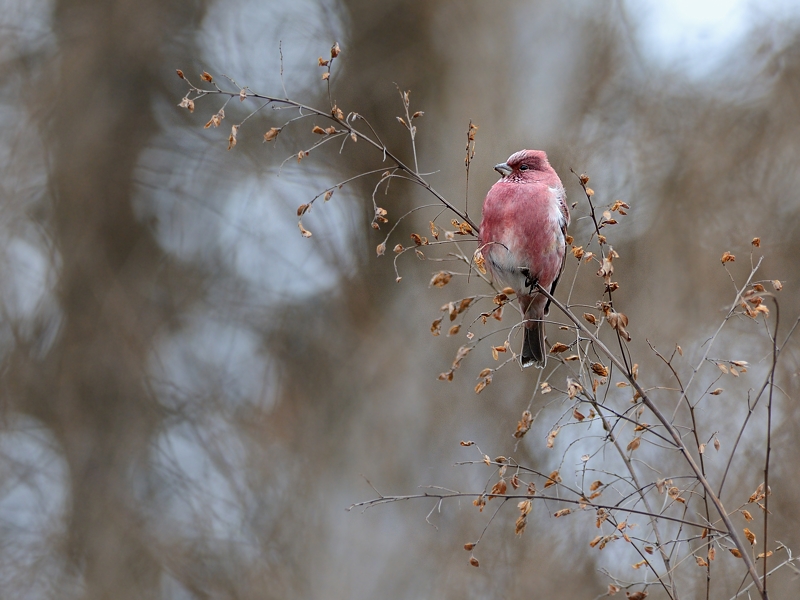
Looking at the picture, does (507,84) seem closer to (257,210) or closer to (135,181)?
(257,210)

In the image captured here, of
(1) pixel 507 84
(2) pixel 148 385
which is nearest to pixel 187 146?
(2) pixel 148 385

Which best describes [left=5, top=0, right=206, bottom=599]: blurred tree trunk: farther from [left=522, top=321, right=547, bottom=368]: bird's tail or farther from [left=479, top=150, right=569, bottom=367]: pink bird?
[left=479, top=150, right=569, bottom=367]: pink bird

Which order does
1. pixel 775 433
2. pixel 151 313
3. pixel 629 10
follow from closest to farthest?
pixel 775 433
pixel 629 10
pixel 151 313

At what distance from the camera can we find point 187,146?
5.62 meters

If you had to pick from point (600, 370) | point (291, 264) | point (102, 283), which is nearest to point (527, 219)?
point (600, 370)

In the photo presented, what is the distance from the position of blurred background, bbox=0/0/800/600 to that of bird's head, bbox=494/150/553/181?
213 centimetres

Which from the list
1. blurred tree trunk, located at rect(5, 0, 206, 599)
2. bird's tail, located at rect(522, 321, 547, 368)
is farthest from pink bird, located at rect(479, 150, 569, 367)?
blurred tree trunk, located at rect(5, 0, 206, 599)

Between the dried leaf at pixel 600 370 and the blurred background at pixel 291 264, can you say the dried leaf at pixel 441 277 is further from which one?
the blurred background at pixel 291 264

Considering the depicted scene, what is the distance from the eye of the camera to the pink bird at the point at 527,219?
2.36 meters

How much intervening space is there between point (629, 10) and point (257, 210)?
3.03m

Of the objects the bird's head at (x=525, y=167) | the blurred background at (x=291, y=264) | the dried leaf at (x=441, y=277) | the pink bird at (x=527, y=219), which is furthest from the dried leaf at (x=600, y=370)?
the blurred background at (x=291, y=264)

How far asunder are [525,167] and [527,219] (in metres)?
0.20

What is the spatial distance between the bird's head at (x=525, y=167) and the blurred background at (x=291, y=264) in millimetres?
2129

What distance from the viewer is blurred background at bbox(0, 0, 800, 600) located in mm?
4770
